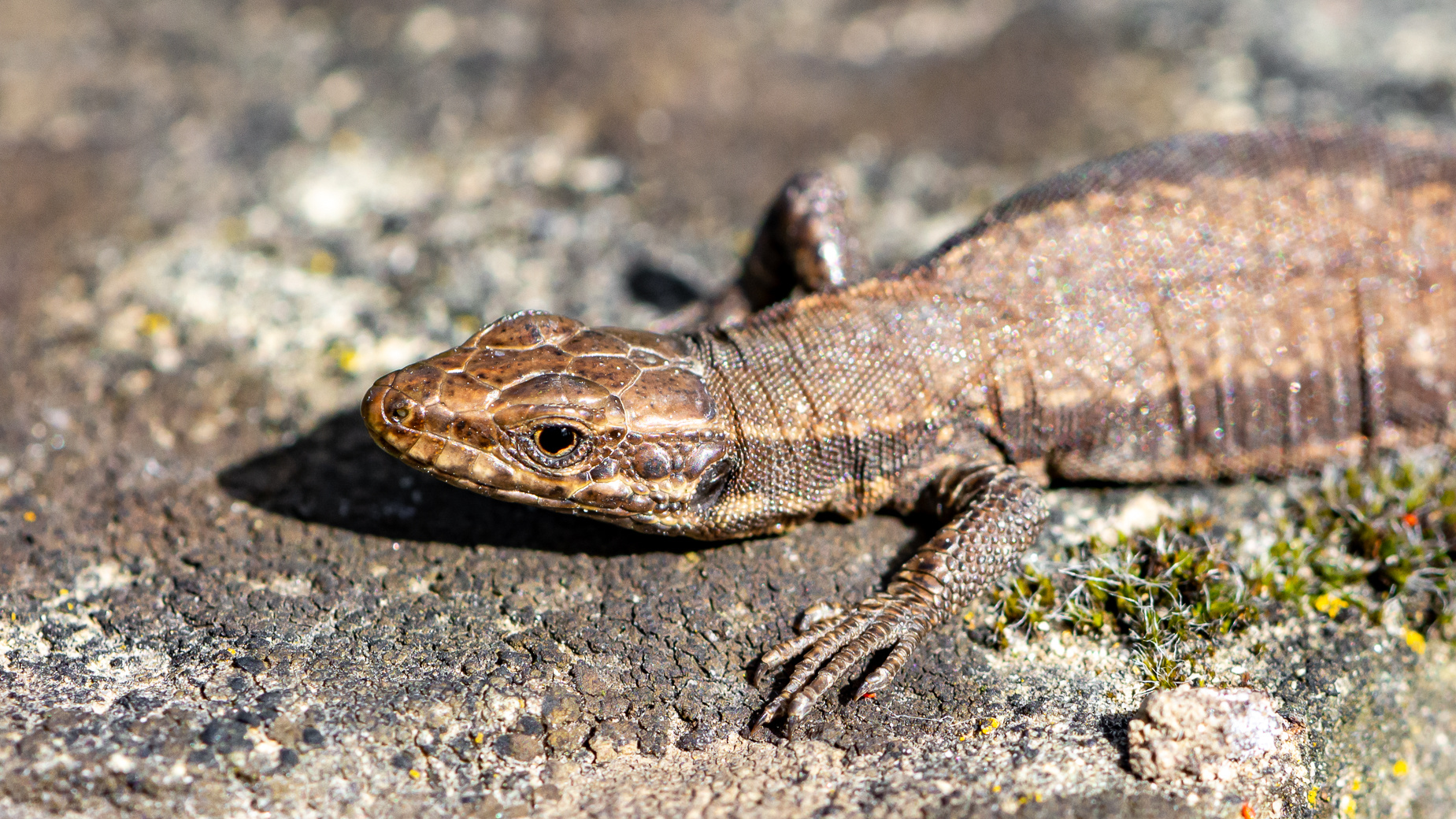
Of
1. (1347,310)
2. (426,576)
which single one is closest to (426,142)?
(426,576)

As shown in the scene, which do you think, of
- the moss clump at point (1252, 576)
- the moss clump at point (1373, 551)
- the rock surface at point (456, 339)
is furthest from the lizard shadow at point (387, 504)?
the moss clump at point (1373, 551)

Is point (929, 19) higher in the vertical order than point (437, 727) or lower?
higher

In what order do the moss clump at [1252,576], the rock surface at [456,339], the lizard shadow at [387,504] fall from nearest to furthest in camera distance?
the rock surface at [456,339] → the moss clump at [1252,576] → the lizard shadow at [387,504]

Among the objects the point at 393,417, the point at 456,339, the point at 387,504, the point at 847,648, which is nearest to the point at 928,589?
the point at 847,648

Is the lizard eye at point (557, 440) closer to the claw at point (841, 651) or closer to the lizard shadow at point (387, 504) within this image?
the lizard shadow at point (387, 504)

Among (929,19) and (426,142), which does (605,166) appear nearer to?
(426,142)

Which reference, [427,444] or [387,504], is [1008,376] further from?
[387,504]

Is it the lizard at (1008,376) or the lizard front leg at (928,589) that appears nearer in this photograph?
the lizard front leg at (928,589)

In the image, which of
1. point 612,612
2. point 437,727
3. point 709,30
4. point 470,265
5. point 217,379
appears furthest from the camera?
point 709,30

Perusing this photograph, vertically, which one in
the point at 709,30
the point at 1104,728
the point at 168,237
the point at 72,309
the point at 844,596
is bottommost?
the point at 1104,728
